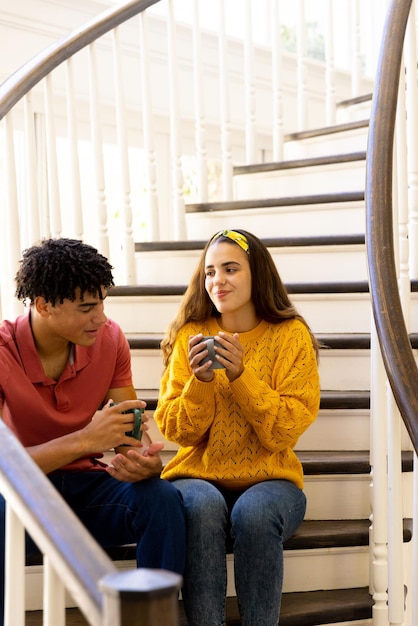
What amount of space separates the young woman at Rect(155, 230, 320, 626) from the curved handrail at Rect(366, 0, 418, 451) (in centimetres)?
29

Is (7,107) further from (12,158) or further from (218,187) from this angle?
(218,187)

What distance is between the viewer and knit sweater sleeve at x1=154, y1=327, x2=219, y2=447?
2.13m

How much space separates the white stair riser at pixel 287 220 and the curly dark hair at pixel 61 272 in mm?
1231

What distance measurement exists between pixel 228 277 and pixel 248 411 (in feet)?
1.17

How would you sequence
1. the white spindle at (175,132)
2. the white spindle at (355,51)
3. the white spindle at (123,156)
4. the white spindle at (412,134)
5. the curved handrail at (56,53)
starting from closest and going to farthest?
the white spindle at (412,134) < the curved handrail at (56,53) < the white spindle at (123,156) < the white spindle at (175,132) < the white spindle at (355,51)

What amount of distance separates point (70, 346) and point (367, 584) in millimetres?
979

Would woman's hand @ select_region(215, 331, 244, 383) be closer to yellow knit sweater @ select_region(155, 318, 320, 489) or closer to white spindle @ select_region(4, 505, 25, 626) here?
yellow knit sweater @ select_region(155, 318, 320, 489)

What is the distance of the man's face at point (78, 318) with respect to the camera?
6.91 feet

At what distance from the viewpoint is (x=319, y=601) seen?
2.23 meters

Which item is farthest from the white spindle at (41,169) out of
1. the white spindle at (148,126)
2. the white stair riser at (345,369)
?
the white stair riser at (345,369)

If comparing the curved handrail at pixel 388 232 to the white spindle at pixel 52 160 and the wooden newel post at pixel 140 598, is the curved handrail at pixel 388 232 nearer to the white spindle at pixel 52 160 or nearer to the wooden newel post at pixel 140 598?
the wooden newel post at pixel 140 598

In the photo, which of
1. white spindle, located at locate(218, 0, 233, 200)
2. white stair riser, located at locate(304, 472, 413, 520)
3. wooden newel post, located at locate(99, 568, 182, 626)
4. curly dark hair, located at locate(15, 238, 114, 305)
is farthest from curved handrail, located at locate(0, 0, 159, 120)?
wooden newel post, located at locate(99, 568, 182, 626)

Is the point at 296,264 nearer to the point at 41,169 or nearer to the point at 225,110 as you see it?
the point at 225,110

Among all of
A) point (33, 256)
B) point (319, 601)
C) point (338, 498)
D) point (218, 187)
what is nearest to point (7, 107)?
point (33, 256)
